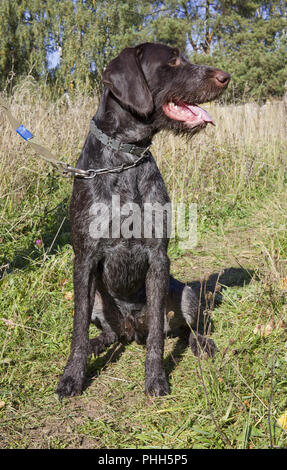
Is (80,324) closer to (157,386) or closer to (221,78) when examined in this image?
(157,386)

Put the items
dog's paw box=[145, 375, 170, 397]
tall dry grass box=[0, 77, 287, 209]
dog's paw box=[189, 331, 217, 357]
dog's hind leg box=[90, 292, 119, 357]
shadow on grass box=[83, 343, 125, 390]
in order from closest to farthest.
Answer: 1. dog's paw box=[145, 375, 170, 397]
2. shadow on grass box=[83, 343, 125, 390]
3. dog's paw box=[189, 331, 217, 357]
4. dog's hind leg box=[90, 292, 119, 357]
5. tall dry grass box=[0, 77, 287, 209]

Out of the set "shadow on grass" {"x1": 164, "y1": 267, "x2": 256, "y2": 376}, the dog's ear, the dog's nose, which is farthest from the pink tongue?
"shadow on grass" {"x1": 164, "y1": 267, "x2": 256, "y2": 376}

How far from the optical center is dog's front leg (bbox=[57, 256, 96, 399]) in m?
2.30

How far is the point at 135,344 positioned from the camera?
293 centimetres

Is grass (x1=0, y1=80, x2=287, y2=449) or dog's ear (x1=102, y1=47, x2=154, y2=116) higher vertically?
dog's ear (x1=102, y1=47, x2=154, y2=116)

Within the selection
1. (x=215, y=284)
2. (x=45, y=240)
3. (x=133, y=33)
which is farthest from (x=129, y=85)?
(x=133, y=33)

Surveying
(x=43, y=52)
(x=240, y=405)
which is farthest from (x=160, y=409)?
(x=43, y=52)

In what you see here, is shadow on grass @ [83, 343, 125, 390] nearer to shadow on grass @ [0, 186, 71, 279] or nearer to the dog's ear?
shadow on grass @ [0, 186, 71, 279]

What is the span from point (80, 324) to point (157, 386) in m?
0.57

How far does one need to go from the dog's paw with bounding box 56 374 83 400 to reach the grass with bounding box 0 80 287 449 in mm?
42

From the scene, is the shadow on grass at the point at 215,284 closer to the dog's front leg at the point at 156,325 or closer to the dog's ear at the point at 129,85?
the dog's front leg at the point at 156,325

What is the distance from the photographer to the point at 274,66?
2664 centimetres

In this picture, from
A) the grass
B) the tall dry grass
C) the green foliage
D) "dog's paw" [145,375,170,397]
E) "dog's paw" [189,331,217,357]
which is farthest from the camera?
the green foliage
